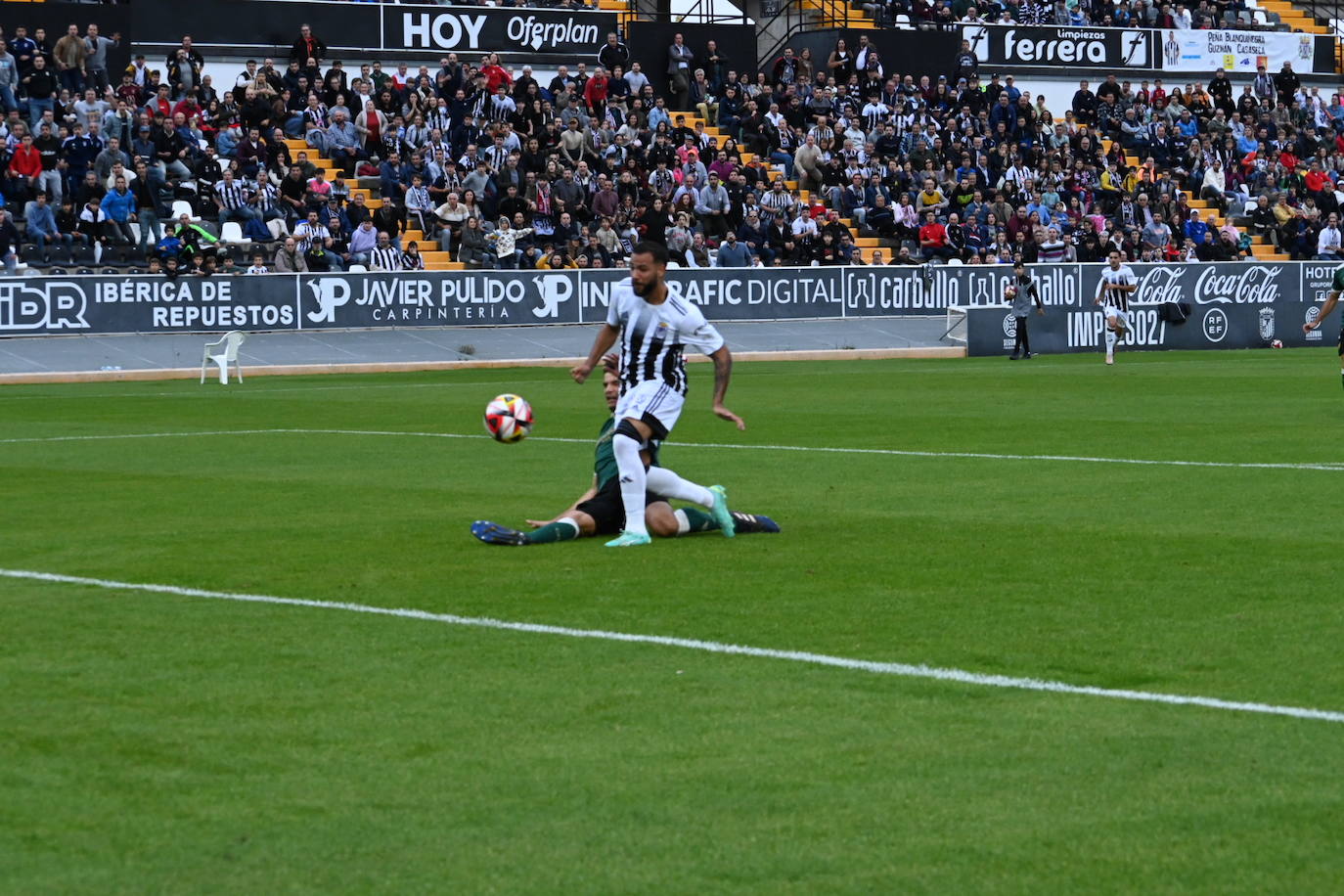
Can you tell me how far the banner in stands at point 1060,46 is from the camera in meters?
55.8

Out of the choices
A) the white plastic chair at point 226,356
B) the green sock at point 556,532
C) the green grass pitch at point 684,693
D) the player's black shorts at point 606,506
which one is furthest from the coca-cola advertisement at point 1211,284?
the green sock at point 556,532

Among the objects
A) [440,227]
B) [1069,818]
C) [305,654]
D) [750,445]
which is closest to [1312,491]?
[750,445]

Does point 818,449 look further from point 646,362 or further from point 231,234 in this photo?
point 231,234

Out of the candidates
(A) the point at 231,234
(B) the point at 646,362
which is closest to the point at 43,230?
(A) the point at 231,234

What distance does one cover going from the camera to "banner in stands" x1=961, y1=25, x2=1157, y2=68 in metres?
55.8

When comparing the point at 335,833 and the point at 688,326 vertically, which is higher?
the point at 688,326

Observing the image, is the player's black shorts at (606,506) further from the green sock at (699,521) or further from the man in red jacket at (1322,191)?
the man in red jacket at (1322,191)

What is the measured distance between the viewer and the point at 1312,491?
14.4 meters

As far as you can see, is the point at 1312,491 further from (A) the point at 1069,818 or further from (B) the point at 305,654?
(A) the point at 1069,818

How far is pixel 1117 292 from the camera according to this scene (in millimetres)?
40906

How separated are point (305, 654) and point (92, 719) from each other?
4.61 ft

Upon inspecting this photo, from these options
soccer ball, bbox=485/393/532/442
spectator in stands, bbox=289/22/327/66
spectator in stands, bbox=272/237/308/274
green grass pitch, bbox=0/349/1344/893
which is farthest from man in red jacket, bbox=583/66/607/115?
soccer ball, bbox=485/393/532/442

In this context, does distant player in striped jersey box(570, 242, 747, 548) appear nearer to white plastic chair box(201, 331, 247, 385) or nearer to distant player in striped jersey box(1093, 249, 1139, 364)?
white plastic chair box(201, 331, 247, 385)

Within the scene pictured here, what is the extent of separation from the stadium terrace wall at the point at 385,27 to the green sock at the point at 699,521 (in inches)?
1419
